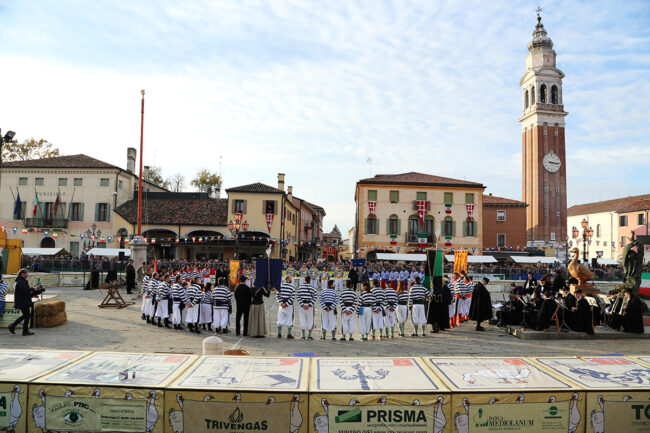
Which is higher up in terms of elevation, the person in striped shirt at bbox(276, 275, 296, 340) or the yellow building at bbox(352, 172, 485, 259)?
the yellow building at bbox(352, 172, 485, 259)

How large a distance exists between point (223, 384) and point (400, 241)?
4298cm

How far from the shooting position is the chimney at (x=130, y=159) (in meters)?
48.9

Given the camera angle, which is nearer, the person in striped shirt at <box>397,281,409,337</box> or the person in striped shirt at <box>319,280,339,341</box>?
the person in striped shirt at <box>319,280,339,341</box>

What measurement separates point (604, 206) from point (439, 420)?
70943 millimetres

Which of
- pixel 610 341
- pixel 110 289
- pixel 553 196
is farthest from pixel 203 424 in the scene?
pixel 553 196

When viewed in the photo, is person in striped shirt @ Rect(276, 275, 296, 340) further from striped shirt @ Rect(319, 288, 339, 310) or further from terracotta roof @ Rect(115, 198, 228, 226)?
terracotta roof @ Rect(115, 198, 228, 226)

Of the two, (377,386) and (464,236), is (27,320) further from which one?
(464,236)

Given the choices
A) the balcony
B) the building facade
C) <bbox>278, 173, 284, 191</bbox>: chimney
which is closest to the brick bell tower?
the building facade

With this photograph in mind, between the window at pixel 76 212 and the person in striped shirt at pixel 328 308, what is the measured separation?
39.9 metres

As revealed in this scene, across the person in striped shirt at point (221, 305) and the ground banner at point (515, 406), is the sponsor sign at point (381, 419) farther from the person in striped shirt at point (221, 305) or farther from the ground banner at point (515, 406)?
the person in striped shirt at point (221, 305)

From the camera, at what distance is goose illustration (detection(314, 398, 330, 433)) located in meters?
4.52

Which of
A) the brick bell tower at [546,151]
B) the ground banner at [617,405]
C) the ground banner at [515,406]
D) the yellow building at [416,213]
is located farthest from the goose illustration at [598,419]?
the brick bell tower at [546,151]

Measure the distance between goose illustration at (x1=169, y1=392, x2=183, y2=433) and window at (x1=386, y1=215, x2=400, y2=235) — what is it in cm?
4317

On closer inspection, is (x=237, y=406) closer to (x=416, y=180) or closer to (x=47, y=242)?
(x=416, y=180)
